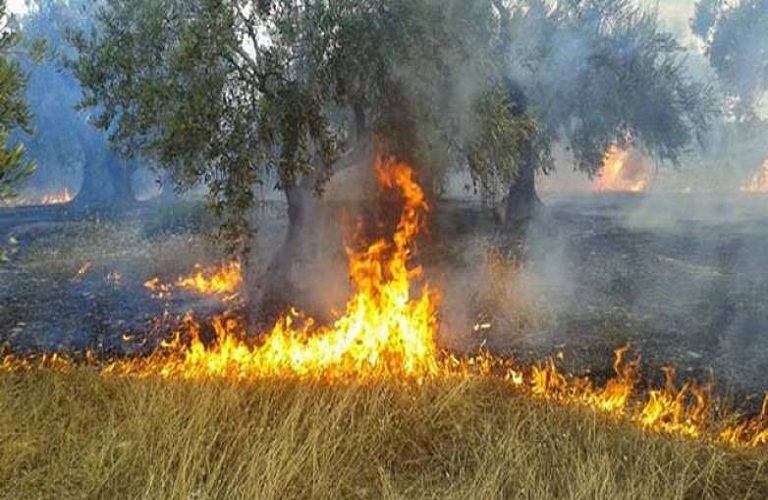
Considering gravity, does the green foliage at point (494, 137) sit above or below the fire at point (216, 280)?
above

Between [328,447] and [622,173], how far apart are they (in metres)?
47.4

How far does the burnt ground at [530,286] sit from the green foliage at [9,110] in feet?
20.5

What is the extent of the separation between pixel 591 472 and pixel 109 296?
12538 mm

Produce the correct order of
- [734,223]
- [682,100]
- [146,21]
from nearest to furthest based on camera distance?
[146,21] → [682,100] → [734,223]

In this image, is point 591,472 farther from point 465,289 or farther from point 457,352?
point 465,289

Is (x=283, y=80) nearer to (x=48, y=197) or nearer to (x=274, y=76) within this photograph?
(x=274, y=76)

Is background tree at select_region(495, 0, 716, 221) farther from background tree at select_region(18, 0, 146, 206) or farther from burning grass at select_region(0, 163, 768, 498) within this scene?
background tree at select_region(18, 0, 146, 206)

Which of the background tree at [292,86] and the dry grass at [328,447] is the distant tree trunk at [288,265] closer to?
the background tree at [292,86]

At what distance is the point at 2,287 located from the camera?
591 inches

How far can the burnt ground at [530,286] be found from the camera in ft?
36.7

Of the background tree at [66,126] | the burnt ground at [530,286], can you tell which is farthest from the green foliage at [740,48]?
the background tree at [66,126]

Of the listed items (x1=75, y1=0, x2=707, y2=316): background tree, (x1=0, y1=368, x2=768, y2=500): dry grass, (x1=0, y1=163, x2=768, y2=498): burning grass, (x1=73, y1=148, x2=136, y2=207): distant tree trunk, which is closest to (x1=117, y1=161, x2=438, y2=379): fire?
(x1=0, y1=163, x2=768, y2=498): burning grass

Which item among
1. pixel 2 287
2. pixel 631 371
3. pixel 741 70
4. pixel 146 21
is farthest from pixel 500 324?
pixel 741 70

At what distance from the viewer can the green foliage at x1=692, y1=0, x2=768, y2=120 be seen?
35.4 metres
